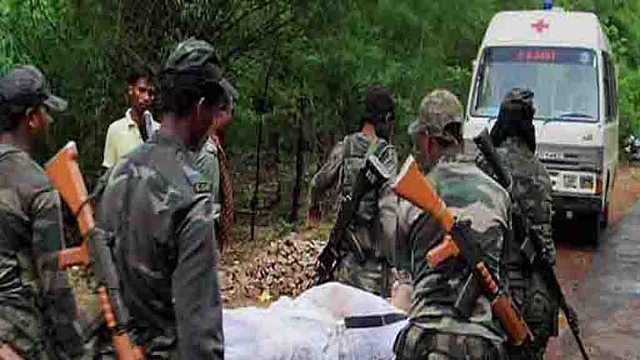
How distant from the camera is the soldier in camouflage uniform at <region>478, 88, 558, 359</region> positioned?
5000 millimetres

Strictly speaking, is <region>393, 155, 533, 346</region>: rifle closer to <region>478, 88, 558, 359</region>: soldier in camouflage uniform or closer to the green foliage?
<region>478, 88, 558, 359</region>: soldier in camouflage uniform

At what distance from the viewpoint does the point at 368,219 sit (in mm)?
5555

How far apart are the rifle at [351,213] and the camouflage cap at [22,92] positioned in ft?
7.01

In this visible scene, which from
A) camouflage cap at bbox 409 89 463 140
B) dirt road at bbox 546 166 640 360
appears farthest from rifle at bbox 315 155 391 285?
dirt road at bbox 546 166 640 360

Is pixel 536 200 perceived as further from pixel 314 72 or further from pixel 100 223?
pixel 314 72

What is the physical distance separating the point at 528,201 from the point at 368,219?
846 millimetres

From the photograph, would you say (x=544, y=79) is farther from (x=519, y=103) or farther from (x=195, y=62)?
(x=195, y=62)

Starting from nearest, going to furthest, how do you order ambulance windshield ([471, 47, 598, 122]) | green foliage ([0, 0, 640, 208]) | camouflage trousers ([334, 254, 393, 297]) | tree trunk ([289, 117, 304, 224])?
1. camouflage trousers ([334, 254, 393, 297])
2. green foliage ([0, 0, 640, 208])
3. tree trunk ([289, 117, 304, 224])
4. ambulance windshield ([471, 47, 598, 122])

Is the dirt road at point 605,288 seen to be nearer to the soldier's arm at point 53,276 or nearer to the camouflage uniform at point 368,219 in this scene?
the camouflage uniform at point 368,219

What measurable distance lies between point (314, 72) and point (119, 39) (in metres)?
2.73

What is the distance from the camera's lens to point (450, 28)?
15016 mm

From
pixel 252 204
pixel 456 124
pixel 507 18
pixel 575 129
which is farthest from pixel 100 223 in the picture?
pixel 507 18

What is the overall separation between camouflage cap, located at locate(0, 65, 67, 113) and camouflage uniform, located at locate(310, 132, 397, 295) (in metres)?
2.22

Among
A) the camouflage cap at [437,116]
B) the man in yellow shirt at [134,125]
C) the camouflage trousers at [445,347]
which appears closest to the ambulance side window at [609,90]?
the man in yellow shirt at [134,125]
